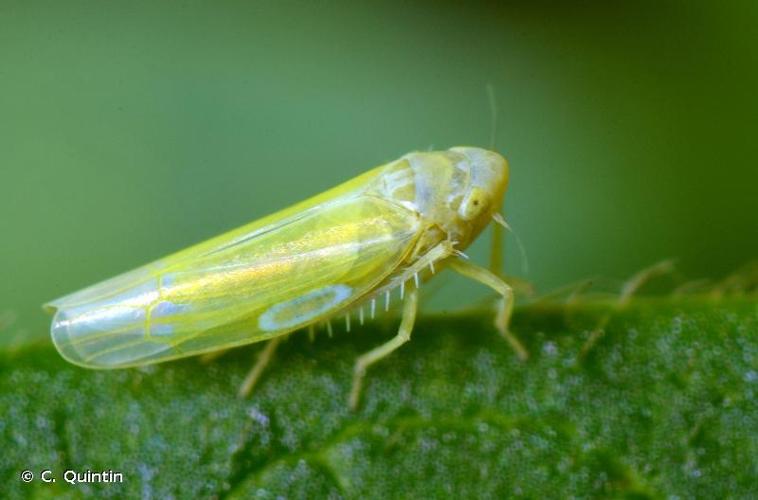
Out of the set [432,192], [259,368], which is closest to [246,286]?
[259,368]

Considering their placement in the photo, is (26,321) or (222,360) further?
(26,321)

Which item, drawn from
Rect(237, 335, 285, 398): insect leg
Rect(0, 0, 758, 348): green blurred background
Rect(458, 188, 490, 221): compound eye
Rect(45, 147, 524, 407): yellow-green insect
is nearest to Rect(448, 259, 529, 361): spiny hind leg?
Rect(45, 147, 524, 407): yellow-green insect

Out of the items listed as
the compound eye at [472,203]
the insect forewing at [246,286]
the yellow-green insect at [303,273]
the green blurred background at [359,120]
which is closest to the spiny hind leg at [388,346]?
the yellow-green insect at [303,273]

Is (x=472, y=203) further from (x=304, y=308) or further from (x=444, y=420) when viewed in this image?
(x=444, y=420)

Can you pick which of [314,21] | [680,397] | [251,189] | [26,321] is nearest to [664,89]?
[314,21]

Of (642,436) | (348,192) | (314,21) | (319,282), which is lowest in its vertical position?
(642,436)

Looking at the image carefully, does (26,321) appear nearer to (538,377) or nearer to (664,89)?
(538,377)

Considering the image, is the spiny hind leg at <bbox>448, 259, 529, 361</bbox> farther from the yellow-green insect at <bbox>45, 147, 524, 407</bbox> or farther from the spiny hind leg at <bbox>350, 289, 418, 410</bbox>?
the spiny hind leg at <bbox>350, 289, 418, 410</bbox>
